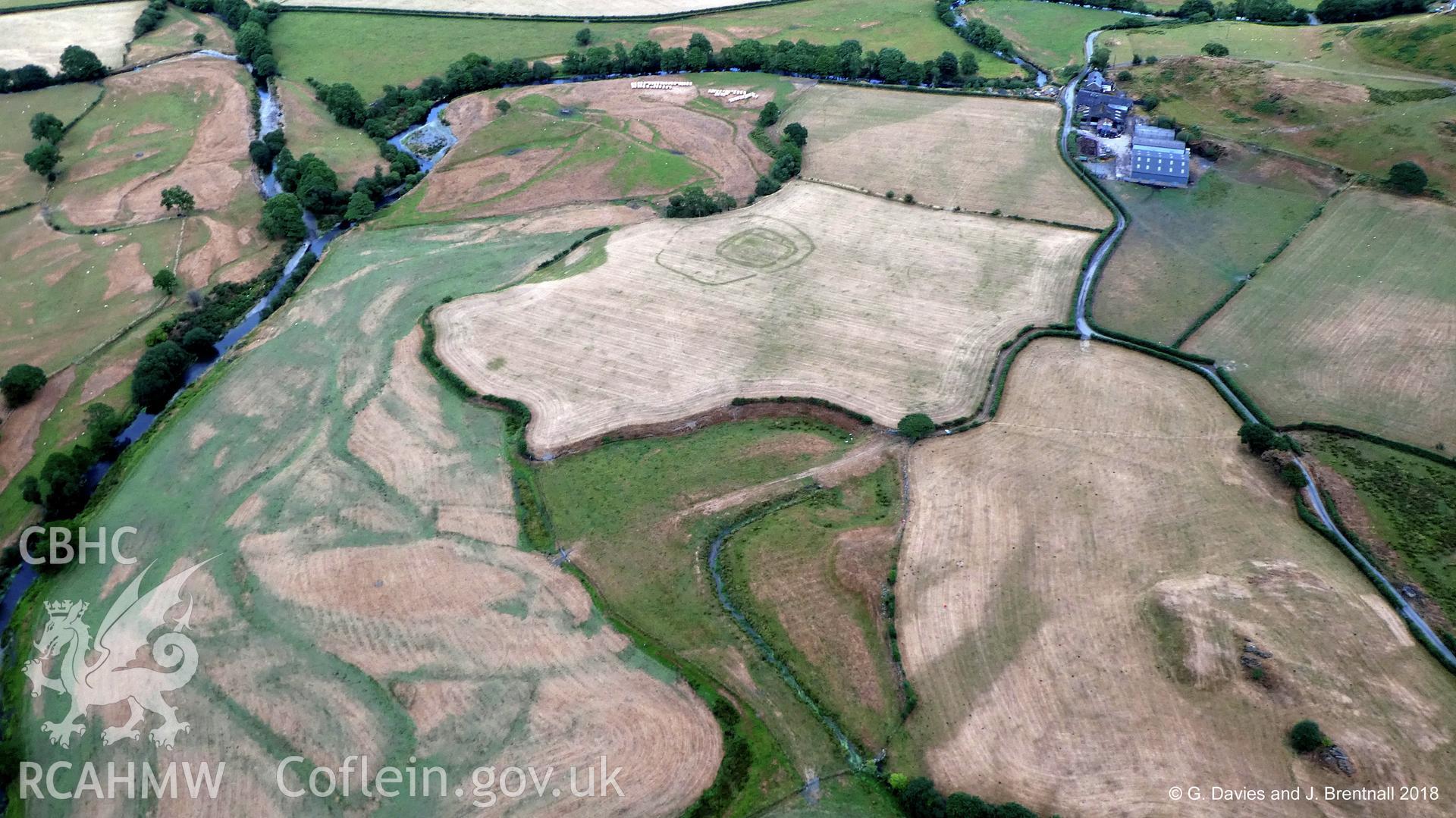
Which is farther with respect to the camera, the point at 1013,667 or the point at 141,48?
the point at 141,48

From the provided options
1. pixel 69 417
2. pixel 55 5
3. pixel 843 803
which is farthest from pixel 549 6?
pixel 843 803

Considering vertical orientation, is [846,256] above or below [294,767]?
above

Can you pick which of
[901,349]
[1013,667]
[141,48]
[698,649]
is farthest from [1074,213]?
[141,48]

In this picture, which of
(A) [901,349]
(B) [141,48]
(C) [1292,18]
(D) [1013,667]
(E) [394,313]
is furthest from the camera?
(B) [141,48]

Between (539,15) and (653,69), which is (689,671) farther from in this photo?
(539,15)

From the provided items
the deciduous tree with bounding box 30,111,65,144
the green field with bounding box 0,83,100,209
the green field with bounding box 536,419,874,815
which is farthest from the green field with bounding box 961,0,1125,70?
the green field with bounding box 0,83,100,209

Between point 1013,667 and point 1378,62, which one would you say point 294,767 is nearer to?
point 1013,667
